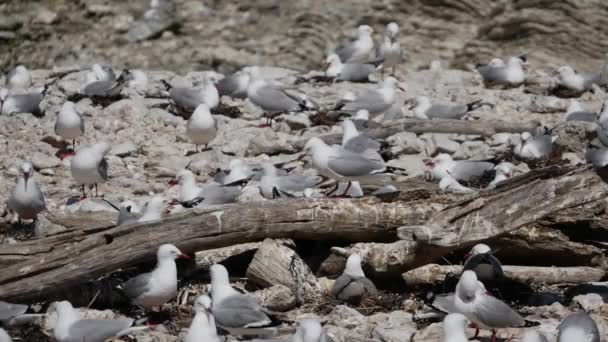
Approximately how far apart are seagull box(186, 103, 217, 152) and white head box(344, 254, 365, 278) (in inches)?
202

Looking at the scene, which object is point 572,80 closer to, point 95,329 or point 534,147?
point 534,147

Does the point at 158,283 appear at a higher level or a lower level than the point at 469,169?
higher

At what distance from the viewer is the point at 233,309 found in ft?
27.4

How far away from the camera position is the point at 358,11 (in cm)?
2169

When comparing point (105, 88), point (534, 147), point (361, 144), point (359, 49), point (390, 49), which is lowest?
point (359, 49)

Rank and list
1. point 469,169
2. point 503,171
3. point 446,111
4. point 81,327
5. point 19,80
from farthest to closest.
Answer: point 19,80
point 446,111
point 469,169
point 503,171
point 81,327

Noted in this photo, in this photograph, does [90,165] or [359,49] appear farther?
[359,49]

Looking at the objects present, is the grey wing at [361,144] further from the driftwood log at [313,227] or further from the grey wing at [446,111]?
the driftwood log at [313,227]

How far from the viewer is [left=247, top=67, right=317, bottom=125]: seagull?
1536 centimetres

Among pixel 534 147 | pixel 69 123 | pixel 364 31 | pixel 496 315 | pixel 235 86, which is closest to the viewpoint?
pixel 496 315

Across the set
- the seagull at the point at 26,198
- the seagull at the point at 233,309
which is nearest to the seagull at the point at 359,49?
the seagull at the point at 26,198

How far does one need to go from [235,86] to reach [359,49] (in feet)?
12.3

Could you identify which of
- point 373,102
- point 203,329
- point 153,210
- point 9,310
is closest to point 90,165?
point 153,210

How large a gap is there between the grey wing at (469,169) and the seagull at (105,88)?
5454mm
